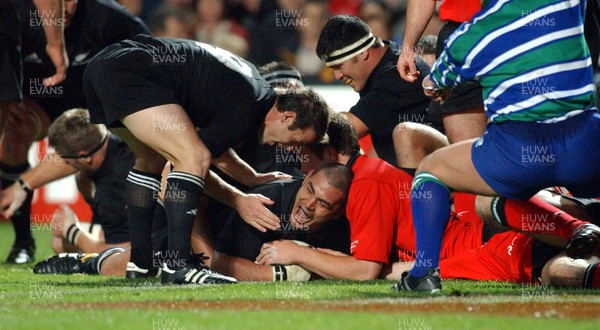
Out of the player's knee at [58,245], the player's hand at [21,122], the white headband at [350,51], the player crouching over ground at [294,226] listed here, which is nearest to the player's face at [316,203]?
the player crouching over ground at [294,226]

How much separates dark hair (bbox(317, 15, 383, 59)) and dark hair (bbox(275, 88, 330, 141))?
132cm

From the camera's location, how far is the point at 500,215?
5609 mm

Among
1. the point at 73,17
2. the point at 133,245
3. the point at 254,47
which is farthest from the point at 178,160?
the point at 254,47

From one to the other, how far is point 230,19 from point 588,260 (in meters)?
8.77

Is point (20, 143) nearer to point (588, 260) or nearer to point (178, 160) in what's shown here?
point (178, 160)

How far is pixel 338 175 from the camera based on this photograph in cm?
619

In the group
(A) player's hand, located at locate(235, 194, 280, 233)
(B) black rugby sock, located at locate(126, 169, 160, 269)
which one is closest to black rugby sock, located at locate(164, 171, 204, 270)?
(A) player's hand, located at locate(235, 194, 280, 233)

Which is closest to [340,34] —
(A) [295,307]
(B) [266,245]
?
(B) [266,245]

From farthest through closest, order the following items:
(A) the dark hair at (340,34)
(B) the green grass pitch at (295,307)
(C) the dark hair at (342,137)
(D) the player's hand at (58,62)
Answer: (D) the player's hand at (58,62)
(A) the dark hair at (340,34)
(C) the dark hair at (342,137)
(B) the green grass pitch at (295,307)

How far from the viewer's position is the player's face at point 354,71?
7.82 meters

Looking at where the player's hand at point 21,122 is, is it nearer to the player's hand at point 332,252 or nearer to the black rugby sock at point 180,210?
the black rugby sock at point 180,210

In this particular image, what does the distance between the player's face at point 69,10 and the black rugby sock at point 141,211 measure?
8.70 ft

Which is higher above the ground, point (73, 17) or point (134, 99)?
point (73, 17)

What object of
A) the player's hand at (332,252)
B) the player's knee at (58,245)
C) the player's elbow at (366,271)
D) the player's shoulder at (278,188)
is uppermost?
the player's shoulder at (278,188)
